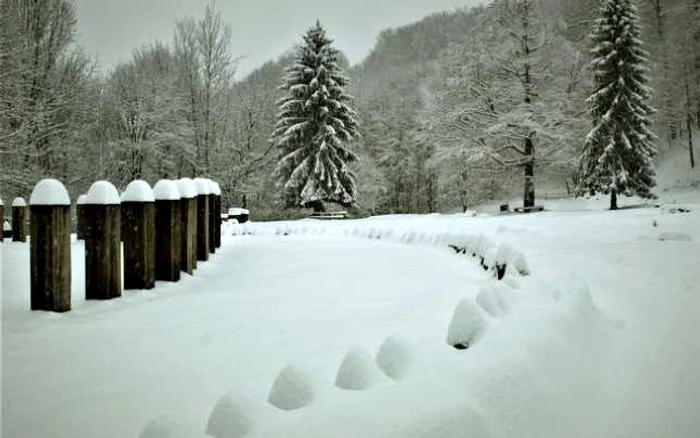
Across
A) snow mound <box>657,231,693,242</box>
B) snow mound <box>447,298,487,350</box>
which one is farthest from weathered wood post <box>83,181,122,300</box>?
snow mound <box>657,231,693,242</box>

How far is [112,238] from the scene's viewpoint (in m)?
3.18

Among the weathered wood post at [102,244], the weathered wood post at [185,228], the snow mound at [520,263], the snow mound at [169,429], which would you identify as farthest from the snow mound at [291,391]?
the weathered wood post at [185,228]

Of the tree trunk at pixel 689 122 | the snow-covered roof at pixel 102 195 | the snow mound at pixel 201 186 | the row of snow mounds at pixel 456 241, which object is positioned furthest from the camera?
the tree trunk at pixel 689 122

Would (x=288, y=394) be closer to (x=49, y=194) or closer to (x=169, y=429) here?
(x=169, y=429)

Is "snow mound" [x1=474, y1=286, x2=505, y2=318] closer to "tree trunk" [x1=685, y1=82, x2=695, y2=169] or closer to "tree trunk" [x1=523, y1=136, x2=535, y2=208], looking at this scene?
"tree trunk" [x1=523, y1=136, x2=535, y2=208]

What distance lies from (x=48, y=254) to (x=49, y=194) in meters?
0.36

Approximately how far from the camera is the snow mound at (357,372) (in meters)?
1.52

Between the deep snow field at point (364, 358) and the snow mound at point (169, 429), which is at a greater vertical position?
the snow mound at point (169, 429)

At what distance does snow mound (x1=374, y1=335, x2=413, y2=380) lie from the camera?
5.40 feet

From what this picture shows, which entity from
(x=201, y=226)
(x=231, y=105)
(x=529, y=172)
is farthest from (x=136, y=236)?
(x=231, y=105)

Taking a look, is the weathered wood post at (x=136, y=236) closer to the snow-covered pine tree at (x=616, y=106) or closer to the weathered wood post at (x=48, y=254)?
the weathered wood post at (x=48, y=254)

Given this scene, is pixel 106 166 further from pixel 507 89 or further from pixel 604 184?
pixel 604 184

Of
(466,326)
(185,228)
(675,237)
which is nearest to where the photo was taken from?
(466,326)

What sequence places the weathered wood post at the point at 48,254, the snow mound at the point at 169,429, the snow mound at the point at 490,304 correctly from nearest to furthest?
the snow mound at the point at 169,429 → the snow mound at the point at 490,304 → the weathered wood post at the point at 48,254
